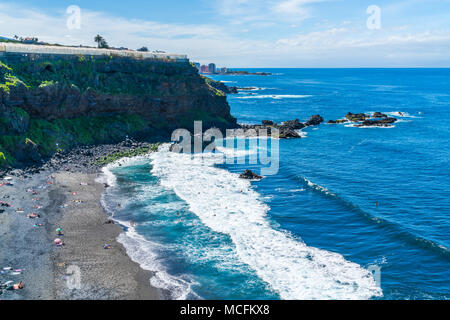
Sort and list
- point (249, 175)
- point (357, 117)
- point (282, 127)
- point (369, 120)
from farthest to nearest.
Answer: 1. point (357, 117)
2. point (369, 120)
3. point (282, 127)
4. point (249, 175)

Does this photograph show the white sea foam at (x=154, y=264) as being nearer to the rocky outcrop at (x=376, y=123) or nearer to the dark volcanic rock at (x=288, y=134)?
the dark volcanic rock at (x=288, y=134)

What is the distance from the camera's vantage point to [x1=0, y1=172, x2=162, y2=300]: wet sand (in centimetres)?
2566

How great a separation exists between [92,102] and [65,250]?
42.8 m

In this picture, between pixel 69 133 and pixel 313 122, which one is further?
pixel 313 122

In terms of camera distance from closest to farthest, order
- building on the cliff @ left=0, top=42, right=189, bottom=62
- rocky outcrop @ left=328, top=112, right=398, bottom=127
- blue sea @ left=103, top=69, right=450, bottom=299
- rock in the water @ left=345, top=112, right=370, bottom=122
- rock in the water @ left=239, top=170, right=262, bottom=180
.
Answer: blue sea @ left=103, top=69, right=450, bottom=299 < rock in the water @ left=239, top=170, right=262, bottom=180 < building on the cliff @ left=0, top=42, right=189, bottom=62 < rocky outcrop @ left=328, top=112, right=398, bottom=127 < rock in the water @ left=345, top=112, right=370, bottom=122

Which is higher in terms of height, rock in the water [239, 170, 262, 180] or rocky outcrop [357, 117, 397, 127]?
rocky outcrop [357, 117, 397, 127]

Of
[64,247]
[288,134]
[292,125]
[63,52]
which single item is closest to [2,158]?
[64,247]

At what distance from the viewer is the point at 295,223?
123 feet

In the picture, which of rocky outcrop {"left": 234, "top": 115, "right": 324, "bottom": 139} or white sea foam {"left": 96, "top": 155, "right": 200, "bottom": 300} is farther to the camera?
rocky outcrop {"left": 234, "top": 115, "right": 324, "bottom": 139}

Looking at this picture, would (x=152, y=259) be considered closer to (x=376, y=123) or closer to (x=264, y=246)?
(x=264, y=246)

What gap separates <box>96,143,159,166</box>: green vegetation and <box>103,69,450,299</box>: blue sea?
2473mm

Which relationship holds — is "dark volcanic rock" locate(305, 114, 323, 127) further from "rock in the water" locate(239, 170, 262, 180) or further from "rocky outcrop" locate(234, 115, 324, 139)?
"rock in the water" locate(239, 170, 262, 180)

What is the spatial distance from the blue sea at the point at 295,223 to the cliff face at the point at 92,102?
1184 centimetres

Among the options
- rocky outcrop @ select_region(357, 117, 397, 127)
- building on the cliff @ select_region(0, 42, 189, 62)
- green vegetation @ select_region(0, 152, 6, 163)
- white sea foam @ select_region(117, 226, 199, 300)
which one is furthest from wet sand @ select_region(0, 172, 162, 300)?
rocky outcrop @ select_region(357, 117, 397, 127)
